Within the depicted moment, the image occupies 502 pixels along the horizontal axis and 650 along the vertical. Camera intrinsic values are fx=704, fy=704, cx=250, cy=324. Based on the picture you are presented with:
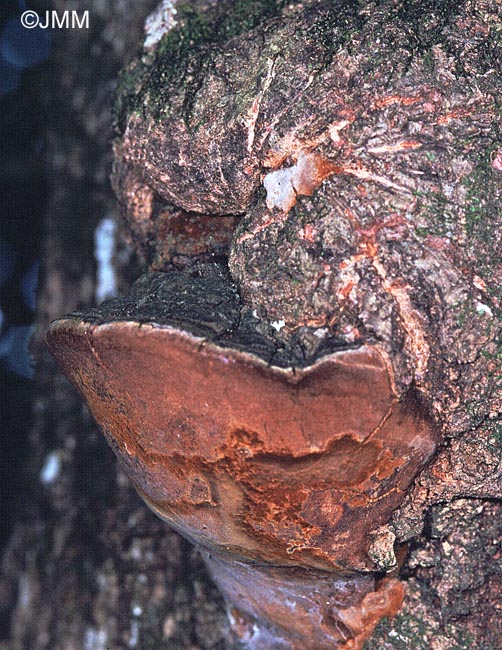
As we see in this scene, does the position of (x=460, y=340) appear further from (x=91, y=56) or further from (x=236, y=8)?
(x=91, y=56)

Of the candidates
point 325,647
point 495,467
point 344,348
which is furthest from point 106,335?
point 325,647

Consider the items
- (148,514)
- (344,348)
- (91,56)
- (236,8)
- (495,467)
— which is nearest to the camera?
(344,348)

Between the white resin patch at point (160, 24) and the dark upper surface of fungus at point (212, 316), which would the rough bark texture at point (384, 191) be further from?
the white resin patch at point (160, 24)

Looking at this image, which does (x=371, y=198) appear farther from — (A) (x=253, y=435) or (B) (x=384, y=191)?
(A) (x=253, y=435)

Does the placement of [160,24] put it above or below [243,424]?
Result: above

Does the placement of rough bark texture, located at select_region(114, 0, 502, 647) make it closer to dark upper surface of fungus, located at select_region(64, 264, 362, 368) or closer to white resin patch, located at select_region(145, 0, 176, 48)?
dark upper surface of fungus, located at select_region(64, 264, 362, 368)

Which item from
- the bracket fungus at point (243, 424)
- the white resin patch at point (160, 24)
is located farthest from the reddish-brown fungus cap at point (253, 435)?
the white resin patch at point (160, 24)

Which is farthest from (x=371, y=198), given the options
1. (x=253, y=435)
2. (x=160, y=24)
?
(x=160, y=24)

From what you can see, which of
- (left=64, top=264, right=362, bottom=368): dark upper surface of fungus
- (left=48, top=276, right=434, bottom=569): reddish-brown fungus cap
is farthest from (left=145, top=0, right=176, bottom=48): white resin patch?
(left=48, top=276, right=434, bottom=569): reddish-brown fungus cap
